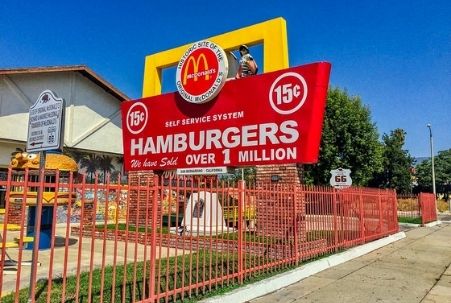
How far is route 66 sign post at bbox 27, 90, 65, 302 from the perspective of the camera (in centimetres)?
439

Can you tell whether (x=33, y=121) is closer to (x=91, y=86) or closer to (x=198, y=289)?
(x=198, y=289)

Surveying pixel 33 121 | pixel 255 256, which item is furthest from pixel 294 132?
pixel 33 121

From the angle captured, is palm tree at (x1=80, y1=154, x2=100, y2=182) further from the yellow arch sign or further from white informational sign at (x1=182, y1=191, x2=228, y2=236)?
the yellow arch sign

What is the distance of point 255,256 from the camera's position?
7.96 m

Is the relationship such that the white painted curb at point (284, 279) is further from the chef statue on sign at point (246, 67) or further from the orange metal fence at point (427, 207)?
the orange metal fence at point (427, 207)

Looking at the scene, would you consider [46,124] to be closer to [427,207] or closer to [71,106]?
[71,106]

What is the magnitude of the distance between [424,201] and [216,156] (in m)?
20.9

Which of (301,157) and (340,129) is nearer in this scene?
(301,157)

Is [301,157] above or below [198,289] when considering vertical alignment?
above

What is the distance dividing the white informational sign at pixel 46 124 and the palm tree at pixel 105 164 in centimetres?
1540

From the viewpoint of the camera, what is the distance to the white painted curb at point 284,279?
6.00m

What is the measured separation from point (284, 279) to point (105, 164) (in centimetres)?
1466

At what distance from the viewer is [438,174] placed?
61719 mm

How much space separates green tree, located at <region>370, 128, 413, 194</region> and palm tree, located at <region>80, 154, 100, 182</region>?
3607 cm
